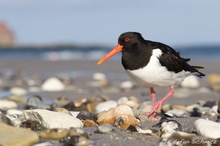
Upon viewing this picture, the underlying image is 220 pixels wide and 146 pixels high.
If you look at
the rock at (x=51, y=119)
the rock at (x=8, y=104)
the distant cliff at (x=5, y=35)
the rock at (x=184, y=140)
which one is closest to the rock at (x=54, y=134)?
the rock at (x=51, y=119)

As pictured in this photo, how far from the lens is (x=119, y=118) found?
548 centimetres

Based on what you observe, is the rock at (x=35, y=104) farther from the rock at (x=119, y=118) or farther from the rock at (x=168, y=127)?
the rock at (x=168, y=127)

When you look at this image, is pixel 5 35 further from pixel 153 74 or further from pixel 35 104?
pixel 153 74

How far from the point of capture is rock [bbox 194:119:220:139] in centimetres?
458

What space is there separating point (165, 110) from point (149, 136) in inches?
117

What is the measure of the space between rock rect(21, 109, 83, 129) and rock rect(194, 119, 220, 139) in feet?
4.19

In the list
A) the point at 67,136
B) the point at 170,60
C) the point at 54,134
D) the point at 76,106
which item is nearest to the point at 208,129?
the point at 67,136

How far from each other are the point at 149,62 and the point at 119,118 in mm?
1161

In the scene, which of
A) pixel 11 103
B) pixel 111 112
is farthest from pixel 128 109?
pixel 11 103

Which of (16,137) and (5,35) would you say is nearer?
(16,137)

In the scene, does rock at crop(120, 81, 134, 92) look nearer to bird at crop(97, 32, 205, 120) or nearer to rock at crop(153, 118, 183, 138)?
bird at crop(97, 32, 205, 120)

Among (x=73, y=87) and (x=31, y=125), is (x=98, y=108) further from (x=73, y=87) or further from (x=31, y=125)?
(x=73, y=87)

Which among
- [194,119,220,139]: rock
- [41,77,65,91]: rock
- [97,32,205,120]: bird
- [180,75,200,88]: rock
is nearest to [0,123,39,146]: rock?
[194,119,220,139]: rock

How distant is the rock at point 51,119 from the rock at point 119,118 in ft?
1.34
